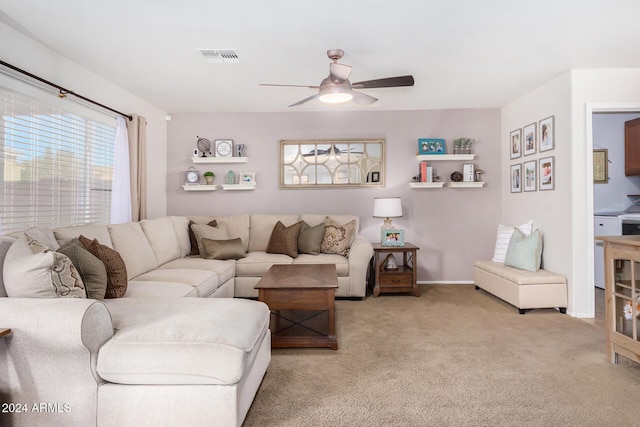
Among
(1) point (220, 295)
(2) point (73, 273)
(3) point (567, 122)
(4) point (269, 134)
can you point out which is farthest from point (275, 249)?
(3) point (567, 122)

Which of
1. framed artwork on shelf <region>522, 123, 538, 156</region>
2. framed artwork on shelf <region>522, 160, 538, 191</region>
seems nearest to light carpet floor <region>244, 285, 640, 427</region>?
framed artwork on shelf <region>522, 160, 538, 191</region>

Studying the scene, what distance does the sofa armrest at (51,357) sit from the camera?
1562 mm

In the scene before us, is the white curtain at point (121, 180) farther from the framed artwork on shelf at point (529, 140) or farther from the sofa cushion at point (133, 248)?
the framed artwork on shelf at point (529, 140)

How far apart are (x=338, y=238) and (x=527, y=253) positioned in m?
2.15

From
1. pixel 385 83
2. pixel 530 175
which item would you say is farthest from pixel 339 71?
pixel 530 175

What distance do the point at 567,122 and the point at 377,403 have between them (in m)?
3.36

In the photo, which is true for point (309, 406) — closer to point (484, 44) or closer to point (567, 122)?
point (484, 44)

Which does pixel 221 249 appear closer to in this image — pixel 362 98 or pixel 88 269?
pixel 88 269

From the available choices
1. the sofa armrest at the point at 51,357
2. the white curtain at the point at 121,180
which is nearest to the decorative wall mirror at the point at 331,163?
the white curtain at the point at 121,180

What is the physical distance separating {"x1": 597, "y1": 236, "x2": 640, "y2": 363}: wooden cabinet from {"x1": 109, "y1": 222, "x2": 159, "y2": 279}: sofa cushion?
12.1 feet

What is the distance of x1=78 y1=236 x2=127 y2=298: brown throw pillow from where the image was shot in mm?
2461

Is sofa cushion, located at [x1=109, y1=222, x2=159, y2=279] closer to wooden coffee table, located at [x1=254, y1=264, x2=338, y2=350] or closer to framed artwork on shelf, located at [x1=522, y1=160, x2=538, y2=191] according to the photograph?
wooden coffee table, located at [x1=254, y1=264, x2=338, y2=350]

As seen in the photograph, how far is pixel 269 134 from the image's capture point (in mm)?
5184

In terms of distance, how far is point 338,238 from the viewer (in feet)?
15.0
